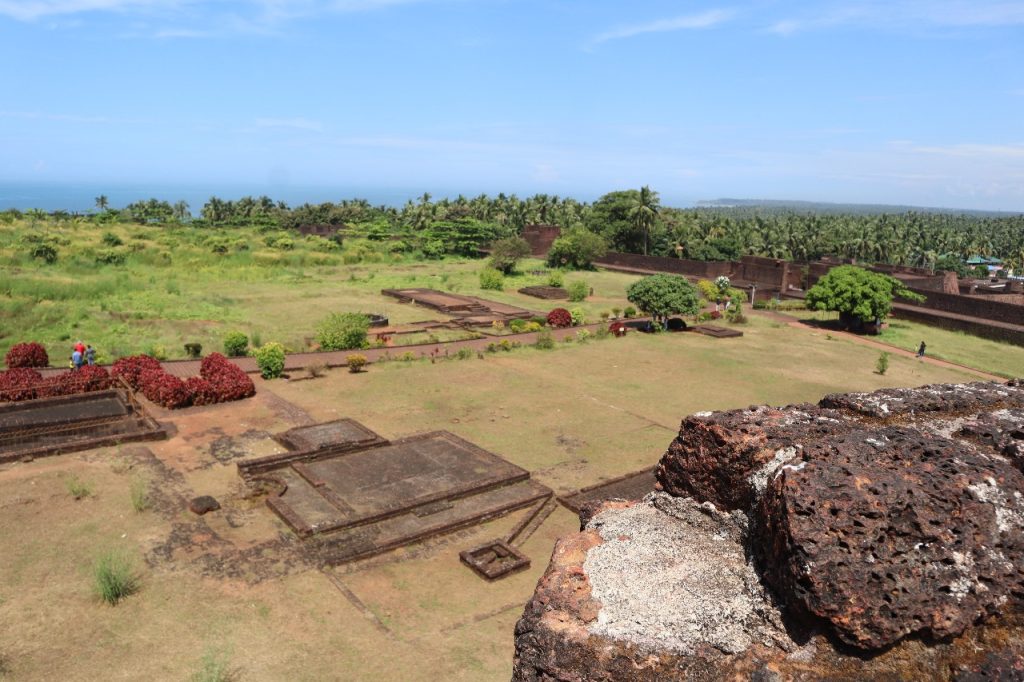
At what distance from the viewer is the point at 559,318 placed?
30.5 metres

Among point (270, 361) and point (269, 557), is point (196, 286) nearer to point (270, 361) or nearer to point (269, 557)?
point (270, 361)

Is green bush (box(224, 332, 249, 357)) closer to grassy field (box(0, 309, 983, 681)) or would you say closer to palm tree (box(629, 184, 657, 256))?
grassy field (box(0, 309, 983, 681))

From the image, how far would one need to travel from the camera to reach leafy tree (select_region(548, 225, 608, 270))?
170 feet

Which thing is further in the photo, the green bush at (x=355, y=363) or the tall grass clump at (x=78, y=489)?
the green bush at (x=355, y=363)

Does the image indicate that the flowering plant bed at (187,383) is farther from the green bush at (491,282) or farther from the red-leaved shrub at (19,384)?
the green bush at (491,282)

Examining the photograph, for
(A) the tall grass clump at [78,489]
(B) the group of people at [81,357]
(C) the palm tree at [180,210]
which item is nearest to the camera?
(A) the tall grass clump at [78,489]

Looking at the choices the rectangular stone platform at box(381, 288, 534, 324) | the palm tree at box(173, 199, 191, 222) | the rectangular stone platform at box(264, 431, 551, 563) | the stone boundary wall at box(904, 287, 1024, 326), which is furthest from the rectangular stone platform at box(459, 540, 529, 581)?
the palm tree at box(173, 199, 191, 222)

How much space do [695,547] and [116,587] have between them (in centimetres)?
801

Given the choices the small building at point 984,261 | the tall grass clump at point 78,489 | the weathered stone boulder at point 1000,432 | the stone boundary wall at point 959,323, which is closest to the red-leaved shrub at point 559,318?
the stone boundary wall at point 959,323

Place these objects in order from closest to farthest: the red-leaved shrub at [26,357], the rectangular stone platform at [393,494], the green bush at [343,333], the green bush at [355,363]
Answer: the rectangular stone platform at [393,494], the red-leaved shrub at [26,357], the green bush at [355,363], the green bush at [343,333]

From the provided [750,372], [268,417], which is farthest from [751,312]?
[268,417]

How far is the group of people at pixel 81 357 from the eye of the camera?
1942cm

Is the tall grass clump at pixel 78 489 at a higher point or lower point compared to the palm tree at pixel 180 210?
lower

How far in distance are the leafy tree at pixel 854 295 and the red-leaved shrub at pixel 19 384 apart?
101 feet
